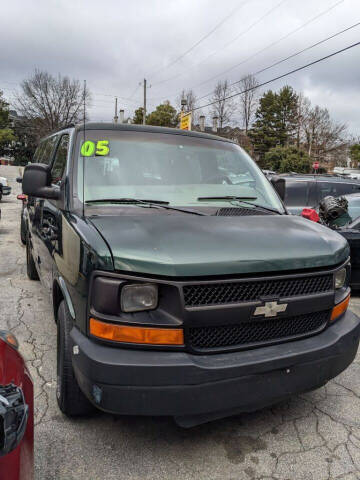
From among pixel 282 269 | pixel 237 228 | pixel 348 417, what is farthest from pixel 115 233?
pixel 348 417

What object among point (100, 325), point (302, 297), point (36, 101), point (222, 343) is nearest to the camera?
point (100, 325)

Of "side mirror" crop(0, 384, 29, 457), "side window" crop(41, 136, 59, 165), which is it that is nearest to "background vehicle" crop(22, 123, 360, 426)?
"side mirror" crop(0, 384, 29, 457)

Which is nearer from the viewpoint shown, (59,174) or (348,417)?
(348,417)

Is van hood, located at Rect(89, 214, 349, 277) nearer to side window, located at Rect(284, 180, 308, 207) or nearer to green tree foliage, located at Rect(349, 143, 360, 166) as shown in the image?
side window, located at Rect(284, 180, 308, 207)

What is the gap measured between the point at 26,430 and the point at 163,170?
213 centimetres

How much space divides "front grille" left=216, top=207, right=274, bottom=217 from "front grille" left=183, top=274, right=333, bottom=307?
2.24ft

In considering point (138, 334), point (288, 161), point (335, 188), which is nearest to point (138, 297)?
point (138, 334)

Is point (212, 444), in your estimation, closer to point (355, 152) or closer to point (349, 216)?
point (349, 216)

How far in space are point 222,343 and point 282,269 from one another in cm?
51

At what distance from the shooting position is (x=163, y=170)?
3088 millimetres

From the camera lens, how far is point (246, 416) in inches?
104

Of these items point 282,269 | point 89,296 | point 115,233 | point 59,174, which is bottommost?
point 89,296

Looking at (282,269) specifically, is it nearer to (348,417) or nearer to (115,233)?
(115,233)

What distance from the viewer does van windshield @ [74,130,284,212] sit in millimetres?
2857
